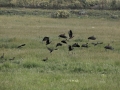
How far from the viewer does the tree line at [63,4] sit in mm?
54875

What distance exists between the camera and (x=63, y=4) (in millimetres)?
57156

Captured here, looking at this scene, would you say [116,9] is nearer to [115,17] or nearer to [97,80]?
[115,17]

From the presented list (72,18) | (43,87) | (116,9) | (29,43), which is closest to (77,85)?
(43,87)

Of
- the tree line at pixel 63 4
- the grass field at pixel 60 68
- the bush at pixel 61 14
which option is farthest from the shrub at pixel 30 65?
the tree line at pixel 63 4

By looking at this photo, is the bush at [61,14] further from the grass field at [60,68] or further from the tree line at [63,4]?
the grass field at [60,68]

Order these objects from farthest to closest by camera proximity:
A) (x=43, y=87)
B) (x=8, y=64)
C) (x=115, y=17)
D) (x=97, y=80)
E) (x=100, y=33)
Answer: (x=115, y=17)
(x=100, y=33)
(x=8, y=64)
(x=97, y=80)
(x=43, y=87)

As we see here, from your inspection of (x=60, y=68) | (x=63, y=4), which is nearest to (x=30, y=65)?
(x=60, y=68)

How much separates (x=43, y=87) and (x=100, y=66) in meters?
4.36

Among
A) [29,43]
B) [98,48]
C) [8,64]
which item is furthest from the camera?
[29,43]

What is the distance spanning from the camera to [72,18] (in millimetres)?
42375

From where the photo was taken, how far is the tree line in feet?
180

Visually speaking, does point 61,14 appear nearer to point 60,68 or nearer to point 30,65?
point 30,65

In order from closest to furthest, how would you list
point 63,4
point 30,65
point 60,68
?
point 60,68
point 30,65
point 63,4

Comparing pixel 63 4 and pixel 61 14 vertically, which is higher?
pixel 61 14
